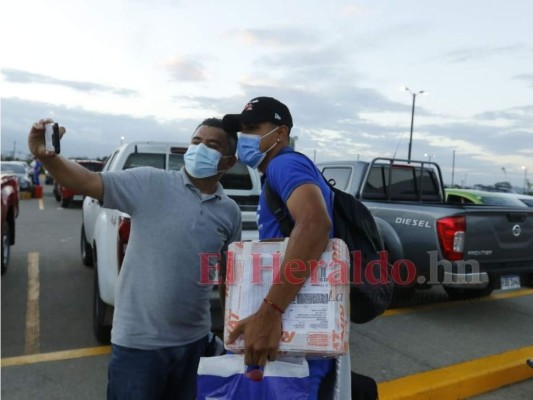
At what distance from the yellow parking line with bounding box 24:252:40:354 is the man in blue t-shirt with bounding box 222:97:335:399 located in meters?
3.28

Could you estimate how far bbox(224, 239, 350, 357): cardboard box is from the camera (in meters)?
1.60

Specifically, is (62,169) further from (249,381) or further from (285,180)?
(249,381)

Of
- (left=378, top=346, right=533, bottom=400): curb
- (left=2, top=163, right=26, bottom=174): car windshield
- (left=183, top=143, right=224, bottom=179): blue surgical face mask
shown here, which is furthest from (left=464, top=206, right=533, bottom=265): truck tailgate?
(left=2, top=163, right=26, bottom=174): car windshield

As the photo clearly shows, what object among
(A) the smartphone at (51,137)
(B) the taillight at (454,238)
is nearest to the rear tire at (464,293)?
(B) the taillight at (454,238)

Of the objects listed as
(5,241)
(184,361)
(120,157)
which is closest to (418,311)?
(120,157)

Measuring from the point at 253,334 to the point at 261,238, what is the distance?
0.40 metres

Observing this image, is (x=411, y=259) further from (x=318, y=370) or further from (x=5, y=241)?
(x=5, y=241)

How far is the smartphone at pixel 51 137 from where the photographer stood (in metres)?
1.71

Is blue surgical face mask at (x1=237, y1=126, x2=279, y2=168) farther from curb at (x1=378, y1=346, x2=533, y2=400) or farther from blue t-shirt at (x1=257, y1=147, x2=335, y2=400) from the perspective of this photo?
curb at (x1=378, y1=346, x2=533, y2=400)

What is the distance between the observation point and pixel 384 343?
4.67 metres

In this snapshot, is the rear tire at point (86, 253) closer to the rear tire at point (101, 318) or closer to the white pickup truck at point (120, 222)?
the white pickup truck at point (120, 222)

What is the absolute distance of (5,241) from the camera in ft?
22.1

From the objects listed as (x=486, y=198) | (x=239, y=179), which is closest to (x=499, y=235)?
(x=239, y=179)

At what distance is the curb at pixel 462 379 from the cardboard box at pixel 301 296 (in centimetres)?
213
